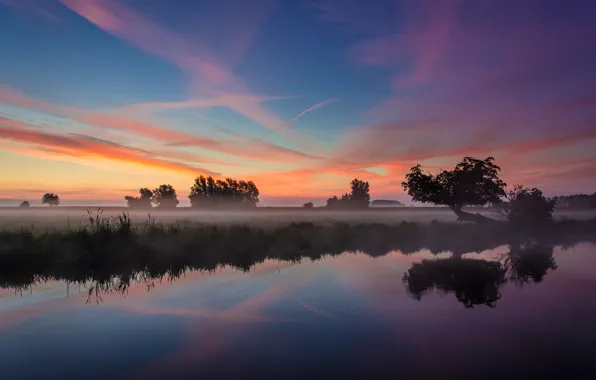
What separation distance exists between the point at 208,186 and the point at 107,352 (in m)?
138

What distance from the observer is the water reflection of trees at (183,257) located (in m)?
16.7

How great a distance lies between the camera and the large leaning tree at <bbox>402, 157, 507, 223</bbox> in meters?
47.4

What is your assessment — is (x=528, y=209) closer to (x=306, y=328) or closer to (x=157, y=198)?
(x=306, y=328)

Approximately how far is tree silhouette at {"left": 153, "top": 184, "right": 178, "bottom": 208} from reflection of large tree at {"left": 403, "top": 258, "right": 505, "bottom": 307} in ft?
503

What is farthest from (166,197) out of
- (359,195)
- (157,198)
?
(359,195)

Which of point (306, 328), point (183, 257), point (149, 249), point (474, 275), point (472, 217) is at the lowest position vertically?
point (306, 328)

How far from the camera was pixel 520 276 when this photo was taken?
61.1ft

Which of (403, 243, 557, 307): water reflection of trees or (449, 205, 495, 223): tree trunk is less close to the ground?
(449, 205, 495, 223): tree trunk

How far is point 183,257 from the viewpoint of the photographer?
23656 millimetres

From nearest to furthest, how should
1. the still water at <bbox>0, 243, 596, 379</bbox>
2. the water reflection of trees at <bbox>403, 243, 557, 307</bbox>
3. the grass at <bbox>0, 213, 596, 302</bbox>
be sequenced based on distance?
the still water at <bbox>0, 243, 596, 379</bbox> → the water reflection of trees at <bbox>403, 243, 557, 307</bbox> → the grass at <bbox>0, 213, 596, 302</bbox>

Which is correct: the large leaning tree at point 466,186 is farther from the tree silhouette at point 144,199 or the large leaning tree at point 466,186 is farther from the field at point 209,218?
Answer: the tree silhouette at point 144,199

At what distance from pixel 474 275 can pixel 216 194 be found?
129 metres

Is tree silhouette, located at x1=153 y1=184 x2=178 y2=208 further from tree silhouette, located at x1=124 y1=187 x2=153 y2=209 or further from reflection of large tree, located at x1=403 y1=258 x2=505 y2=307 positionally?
reflection of large tree, located at x1=403 y1=258 x2=505 y2=307

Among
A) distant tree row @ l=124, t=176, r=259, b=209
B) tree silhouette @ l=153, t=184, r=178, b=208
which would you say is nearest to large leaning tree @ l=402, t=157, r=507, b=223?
distant tree row @ l=124, t=176, r=259, b=209
